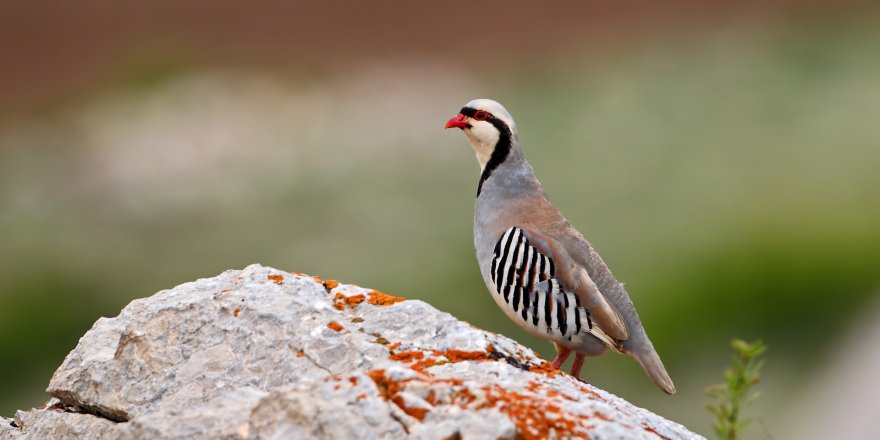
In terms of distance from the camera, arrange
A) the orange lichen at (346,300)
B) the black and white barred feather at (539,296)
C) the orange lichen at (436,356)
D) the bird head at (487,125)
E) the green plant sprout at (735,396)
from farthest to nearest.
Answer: the bird head at (487,125) < the black and white barred feather at (539,296) < the orange lichen at (346,300) < the orange lichen at (436,356) < the green plant sprout at (735,396)

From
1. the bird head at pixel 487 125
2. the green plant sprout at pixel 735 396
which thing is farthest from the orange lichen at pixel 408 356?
the bird head at pixel 487 125

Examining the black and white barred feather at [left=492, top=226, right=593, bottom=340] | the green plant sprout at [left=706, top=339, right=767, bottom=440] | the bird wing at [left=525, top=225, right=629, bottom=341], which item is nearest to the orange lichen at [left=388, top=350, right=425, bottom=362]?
the green plant sprout at [left=706, top=339, right=767, bottom=440]

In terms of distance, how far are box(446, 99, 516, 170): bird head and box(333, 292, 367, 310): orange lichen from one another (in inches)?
91.6

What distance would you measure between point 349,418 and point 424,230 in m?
12.7

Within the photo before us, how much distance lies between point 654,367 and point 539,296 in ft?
2.14

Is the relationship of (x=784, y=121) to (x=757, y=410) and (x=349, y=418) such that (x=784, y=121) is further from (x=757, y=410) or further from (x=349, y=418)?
(x=349, y=418)

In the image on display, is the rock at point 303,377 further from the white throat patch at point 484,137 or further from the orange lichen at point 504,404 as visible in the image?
the white throat patch at point 484,137

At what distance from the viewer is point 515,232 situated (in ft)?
19.0

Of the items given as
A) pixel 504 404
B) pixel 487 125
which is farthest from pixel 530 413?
pixel 487 125

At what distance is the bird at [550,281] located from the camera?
556cm

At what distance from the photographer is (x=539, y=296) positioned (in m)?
5.55

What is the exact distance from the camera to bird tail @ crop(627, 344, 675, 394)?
5676 millimetres

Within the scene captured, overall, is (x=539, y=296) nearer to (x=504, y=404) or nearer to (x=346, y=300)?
(x=346, y=300)

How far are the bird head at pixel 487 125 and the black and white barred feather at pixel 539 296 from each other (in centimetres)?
80
